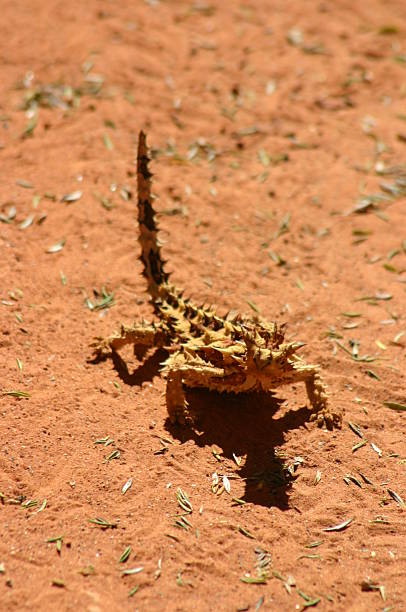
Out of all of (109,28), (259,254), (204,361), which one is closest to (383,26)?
(109,28)

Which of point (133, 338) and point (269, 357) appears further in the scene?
point (133, 338)

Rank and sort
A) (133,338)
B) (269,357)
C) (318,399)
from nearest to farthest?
1. (269,357)
2. (318,399)
3. (133,338)

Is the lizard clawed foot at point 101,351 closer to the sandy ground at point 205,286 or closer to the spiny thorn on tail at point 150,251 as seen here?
the sandy ground at point 205,286

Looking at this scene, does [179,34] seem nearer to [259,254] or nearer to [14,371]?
[259,254]

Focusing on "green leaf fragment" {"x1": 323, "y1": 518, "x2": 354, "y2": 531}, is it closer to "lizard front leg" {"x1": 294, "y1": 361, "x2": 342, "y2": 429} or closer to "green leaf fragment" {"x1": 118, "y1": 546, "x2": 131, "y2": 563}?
"lizard front leg" {"x1": 294, "y1": 361, "x2": 342, "y2": 429}

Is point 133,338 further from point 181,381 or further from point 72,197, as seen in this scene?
point 72,197

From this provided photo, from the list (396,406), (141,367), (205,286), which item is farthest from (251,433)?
(205,286)

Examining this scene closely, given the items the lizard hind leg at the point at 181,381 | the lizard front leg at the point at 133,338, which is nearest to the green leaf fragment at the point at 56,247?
the lizard front leg at the point at 133,338
